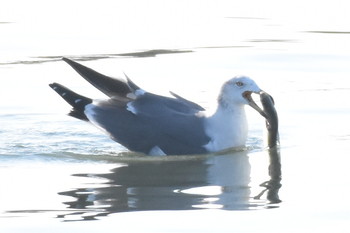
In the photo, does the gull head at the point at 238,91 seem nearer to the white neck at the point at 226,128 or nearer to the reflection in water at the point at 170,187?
the white neck at the point at 226,128

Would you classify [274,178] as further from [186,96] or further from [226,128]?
[186,96]

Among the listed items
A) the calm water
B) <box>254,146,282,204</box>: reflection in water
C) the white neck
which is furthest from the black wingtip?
<box>254,146,282,204</box>: reflection in water

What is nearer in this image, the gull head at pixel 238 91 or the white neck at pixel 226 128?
the white neck at pixel 226 128

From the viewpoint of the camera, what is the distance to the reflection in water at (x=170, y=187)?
858cm

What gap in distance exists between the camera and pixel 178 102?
10828 millimetres

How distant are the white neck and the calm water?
117 mm

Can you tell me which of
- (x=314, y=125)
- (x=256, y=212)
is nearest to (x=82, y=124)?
(x=314, y=125)

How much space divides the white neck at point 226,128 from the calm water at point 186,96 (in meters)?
0.12

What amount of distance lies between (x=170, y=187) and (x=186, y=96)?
379cm

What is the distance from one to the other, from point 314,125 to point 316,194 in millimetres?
2704

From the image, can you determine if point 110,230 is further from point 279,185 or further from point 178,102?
point 178,102

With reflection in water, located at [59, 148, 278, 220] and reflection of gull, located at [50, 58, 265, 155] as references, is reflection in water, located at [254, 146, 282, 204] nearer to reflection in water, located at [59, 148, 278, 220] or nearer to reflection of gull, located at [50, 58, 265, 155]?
reflection in water, located at [59, 148, 278, 220]

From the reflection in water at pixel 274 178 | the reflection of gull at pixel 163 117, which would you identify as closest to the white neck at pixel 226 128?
the reflection of gull at pixel 163 117

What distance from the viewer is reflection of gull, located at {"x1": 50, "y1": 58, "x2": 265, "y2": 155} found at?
35.0 ft
